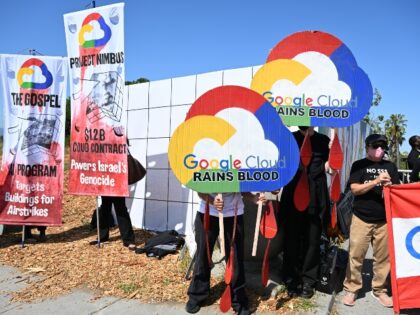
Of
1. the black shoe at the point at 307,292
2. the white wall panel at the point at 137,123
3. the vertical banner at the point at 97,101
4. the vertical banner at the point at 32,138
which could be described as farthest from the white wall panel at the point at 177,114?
the black shoe at the point at 307,292

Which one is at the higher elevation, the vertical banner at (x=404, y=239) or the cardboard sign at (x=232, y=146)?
the cardboard sign at (x=232, y=146)

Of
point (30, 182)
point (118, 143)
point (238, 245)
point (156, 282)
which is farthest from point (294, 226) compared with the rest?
point (30, 182)

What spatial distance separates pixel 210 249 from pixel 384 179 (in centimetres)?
173

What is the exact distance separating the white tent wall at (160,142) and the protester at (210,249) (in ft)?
7.58

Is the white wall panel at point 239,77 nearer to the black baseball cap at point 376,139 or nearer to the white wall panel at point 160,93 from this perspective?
the white wall panel at point 160,93

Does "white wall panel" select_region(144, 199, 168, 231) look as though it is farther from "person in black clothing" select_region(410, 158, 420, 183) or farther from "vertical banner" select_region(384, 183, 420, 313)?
"person in black clothing" select_region(410, 158, 420, 183)

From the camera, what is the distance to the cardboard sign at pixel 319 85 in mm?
3357

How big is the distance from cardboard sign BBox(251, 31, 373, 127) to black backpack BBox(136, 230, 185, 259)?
2.61m

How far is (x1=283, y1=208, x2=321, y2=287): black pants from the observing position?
354 centimetres

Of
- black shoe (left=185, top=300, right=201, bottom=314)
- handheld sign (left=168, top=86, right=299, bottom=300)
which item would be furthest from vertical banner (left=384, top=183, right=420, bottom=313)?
black shoe (left=185, top=300, right=201, bottom=314)

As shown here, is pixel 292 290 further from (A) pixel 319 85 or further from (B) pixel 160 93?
(B) pixel 160 93

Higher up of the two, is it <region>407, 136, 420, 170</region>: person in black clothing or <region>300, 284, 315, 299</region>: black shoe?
<region>407, 136, 420, 170</region>: person in black clothing

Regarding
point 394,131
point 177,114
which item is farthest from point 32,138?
point 394,131

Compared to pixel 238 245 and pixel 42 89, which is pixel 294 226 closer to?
pixel 238 245
